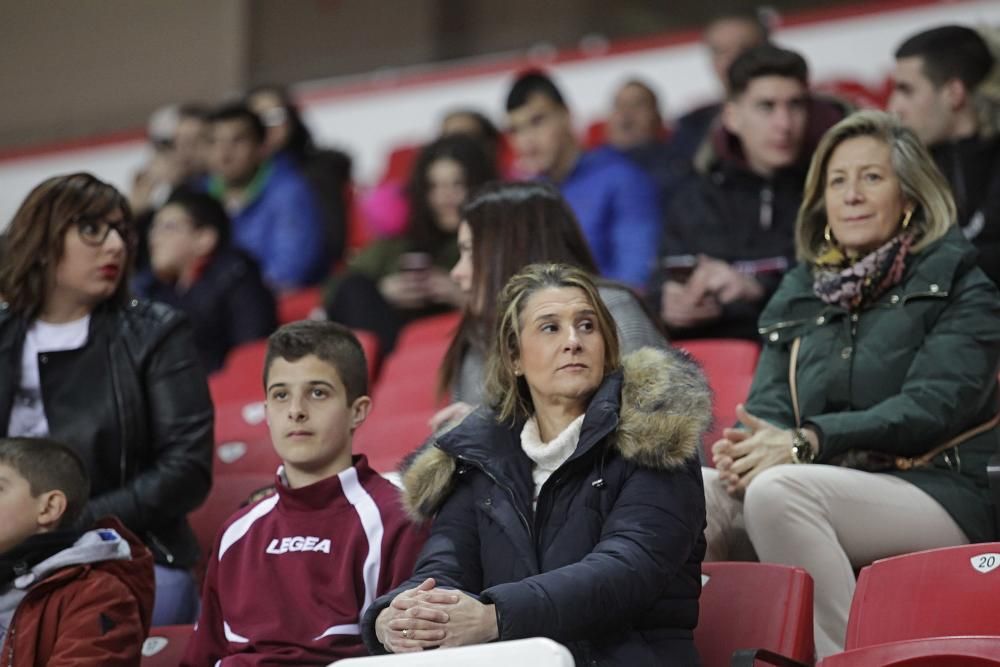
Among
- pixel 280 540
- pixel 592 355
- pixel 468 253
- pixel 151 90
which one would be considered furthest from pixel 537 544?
pixel 151 90

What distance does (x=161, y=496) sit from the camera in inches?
159

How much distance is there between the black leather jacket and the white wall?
3970 millimetres

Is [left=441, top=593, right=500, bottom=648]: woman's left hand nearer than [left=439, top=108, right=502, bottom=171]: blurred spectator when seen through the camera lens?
Yes

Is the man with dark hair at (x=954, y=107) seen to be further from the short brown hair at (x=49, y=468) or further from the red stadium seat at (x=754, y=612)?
the short brown hair at (x=49, y=468)

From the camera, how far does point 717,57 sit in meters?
6.91

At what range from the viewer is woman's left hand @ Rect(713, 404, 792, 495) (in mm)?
3674

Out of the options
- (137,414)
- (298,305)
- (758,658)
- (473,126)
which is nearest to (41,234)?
(137,414)

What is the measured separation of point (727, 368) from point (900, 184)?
0.88 m

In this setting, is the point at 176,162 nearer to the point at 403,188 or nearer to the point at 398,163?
the point at 398,163

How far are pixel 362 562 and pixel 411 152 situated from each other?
594 centimetres

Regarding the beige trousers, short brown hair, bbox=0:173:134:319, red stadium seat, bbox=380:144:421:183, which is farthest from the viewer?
red stadium seat, bbox=380:144:421:183

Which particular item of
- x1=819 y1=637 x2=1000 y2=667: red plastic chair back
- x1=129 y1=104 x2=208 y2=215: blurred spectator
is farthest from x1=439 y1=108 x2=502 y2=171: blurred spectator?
x1=819 y1=637 x2=1000 y2=667: red plastic chair back

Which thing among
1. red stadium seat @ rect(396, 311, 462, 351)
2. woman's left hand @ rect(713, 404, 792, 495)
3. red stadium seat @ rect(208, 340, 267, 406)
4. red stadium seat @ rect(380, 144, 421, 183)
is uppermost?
red stadium seat @ rect(380, 144, 421, 183)

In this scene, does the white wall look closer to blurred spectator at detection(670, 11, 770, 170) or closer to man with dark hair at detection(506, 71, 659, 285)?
blurred spectator at detection(670, 11, 770, 170)
